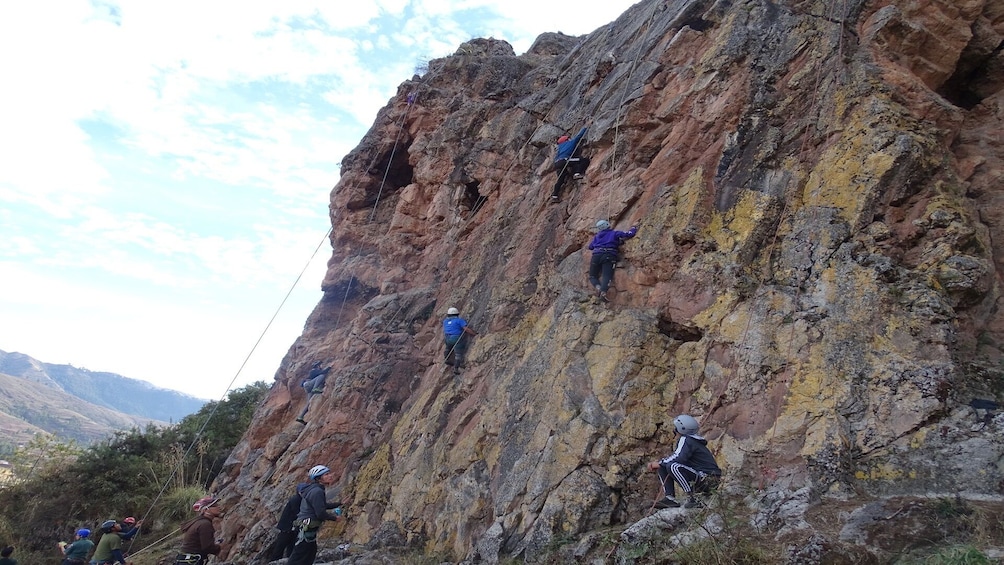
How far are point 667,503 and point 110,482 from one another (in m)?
19.1

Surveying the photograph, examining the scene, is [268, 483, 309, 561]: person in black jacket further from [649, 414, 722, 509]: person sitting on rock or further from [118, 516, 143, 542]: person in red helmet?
[649, 414, 722, 509]: person sitting on rock

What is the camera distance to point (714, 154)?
31.0 feet

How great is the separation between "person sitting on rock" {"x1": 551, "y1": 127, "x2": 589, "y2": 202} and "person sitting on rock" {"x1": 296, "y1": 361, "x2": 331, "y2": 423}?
23.0 feet

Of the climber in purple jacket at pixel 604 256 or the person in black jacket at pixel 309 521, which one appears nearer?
the person in black jacket at pixel 309 521

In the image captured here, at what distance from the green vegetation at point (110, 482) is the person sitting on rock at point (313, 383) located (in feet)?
14.0

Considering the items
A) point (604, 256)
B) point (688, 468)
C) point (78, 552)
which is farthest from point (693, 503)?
point (78, 552)

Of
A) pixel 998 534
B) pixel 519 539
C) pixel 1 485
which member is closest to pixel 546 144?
pixel 519 539

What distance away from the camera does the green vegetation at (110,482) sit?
16.6 meters

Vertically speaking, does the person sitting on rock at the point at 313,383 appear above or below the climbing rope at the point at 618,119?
below

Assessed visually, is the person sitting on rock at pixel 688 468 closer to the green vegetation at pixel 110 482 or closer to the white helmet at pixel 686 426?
the white helmet at pixel 686 426

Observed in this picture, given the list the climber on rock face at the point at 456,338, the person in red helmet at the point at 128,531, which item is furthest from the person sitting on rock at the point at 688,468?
the person in red helmet at the point at 128,531

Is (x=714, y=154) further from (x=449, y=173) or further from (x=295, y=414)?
(x=295, y=414)

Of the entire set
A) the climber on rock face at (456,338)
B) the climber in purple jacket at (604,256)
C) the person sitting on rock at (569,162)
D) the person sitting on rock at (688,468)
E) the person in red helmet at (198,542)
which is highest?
the person sitting on rock at (569,162)

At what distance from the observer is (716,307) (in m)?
7.95
